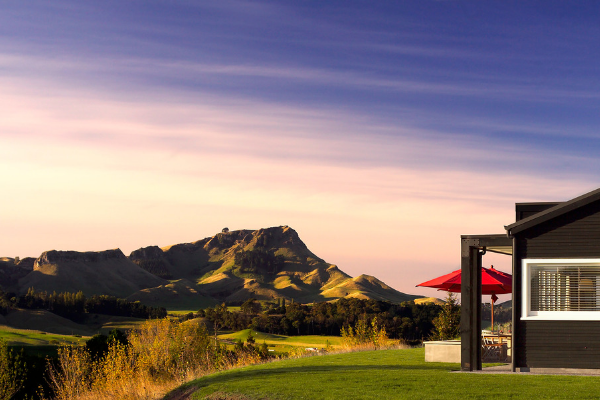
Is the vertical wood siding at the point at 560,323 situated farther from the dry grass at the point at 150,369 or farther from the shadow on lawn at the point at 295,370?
the dry grass at the point at 150,369

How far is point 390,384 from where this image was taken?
10758 mm

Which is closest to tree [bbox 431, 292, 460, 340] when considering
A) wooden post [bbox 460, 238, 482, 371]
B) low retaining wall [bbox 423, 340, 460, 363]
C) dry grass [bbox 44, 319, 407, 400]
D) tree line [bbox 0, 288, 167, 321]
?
dry grass [bbox 44, 319, 407, 400]

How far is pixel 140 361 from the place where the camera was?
18422 mm

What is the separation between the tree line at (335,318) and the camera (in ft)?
249

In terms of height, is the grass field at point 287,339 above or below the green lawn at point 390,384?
below

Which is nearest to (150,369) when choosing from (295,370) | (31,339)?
(295,370)

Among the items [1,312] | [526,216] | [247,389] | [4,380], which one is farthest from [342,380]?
[1,312]

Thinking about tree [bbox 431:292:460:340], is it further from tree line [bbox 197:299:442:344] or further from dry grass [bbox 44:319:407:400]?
tree line [bbox 197:299:442:344]

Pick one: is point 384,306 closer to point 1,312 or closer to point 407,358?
point 407,358

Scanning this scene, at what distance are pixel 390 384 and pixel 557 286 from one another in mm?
4550

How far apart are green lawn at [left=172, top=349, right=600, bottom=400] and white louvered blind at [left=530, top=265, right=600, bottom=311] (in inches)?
68.9

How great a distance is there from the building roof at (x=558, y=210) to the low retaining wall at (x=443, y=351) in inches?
147

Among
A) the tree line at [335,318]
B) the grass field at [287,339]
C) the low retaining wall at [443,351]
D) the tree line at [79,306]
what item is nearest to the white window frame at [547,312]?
the low retaining wall at [443,351]

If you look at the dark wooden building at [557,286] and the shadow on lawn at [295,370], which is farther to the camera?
the shadow on lawn at [295,370]
